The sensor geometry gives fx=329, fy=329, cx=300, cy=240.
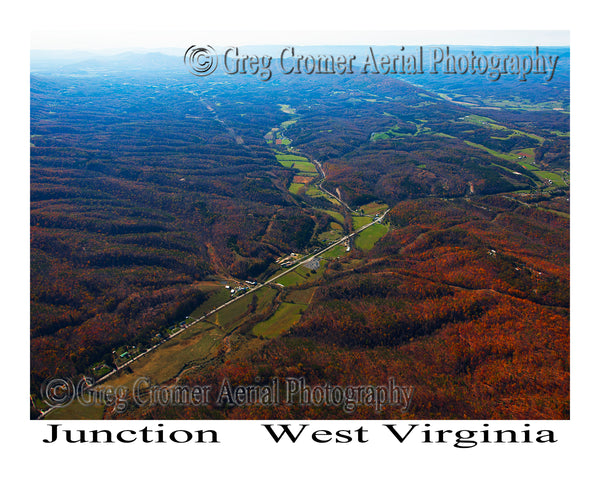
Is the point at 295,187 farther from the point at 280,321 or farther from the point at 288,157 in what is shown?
the point at 280,321

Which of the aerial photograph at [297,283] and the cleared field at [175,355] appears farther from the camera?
the cleared field at [175,355]

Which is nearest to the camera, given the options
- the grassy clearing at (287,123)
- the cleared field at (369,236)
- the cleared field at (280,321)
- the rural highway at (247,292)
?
the rural highway at (247,292)

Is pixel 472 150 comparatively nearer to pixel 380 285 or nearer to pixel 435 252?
pixel 435 252

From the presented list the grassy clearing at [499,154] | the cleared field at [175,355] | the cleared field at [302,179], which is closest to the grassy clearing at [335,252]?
the cleared field at [175,355]

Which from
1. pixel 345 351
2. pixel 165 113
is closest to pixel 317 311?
pixel 345 351

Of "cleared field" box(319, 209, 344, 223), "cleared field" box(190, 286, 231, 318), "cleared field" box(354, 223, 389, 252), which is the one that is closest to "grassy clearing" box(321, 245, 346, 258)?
"cleared field" box(354, 223, 389, 252)

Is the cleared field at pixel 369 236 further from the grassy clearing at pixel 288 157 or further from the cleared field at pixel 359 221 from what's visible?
the grassy clearing at pixel 288 157

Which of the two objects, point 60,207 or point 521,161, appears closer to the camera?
point 60,207
